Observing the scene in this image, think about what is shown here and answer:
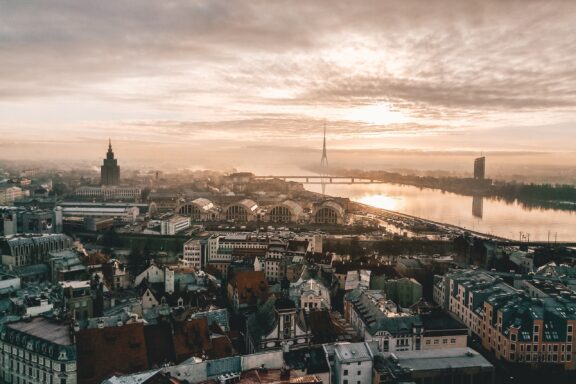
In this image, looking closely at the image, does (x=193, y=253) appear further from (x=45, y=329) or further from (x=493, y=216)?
(x=493, y=216)

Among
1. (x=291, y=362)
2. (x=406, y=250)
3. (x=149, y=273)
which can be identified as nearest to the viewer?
(x=291, y=362)

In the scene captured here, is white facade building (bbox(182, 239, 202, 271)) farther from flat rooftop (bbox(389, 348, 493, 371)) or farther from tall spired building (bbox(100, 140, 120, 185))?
tall spired building (bbox(100, 140, 120, 185))

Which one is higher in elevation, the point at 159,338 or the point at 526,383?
the point at 159,338

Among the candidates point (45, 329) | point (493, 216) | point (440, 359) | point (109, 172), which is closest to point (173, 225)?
point (45, 329)

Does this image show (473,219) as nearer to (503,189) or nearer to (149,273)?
(503,189)

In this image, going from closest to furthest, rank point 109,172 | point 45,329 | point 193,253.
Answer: point 45,329 → point 193,253 → point 109,172

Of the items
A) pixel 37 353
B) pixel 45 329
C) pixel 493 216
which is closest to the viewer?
pixel 37 353

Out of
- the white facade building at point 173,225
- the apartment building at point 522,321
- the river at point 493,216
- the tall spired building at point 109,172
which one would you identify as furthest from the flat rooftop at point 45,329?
the tall spired building at point 109,172

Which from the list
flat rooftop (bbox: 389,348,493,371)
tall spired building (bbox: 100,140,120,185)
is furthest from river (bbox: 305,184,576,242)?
tall spired building (bbox: 100,140,120,185)

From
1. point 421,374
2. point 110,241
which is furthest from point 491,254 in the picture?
point 110,241
